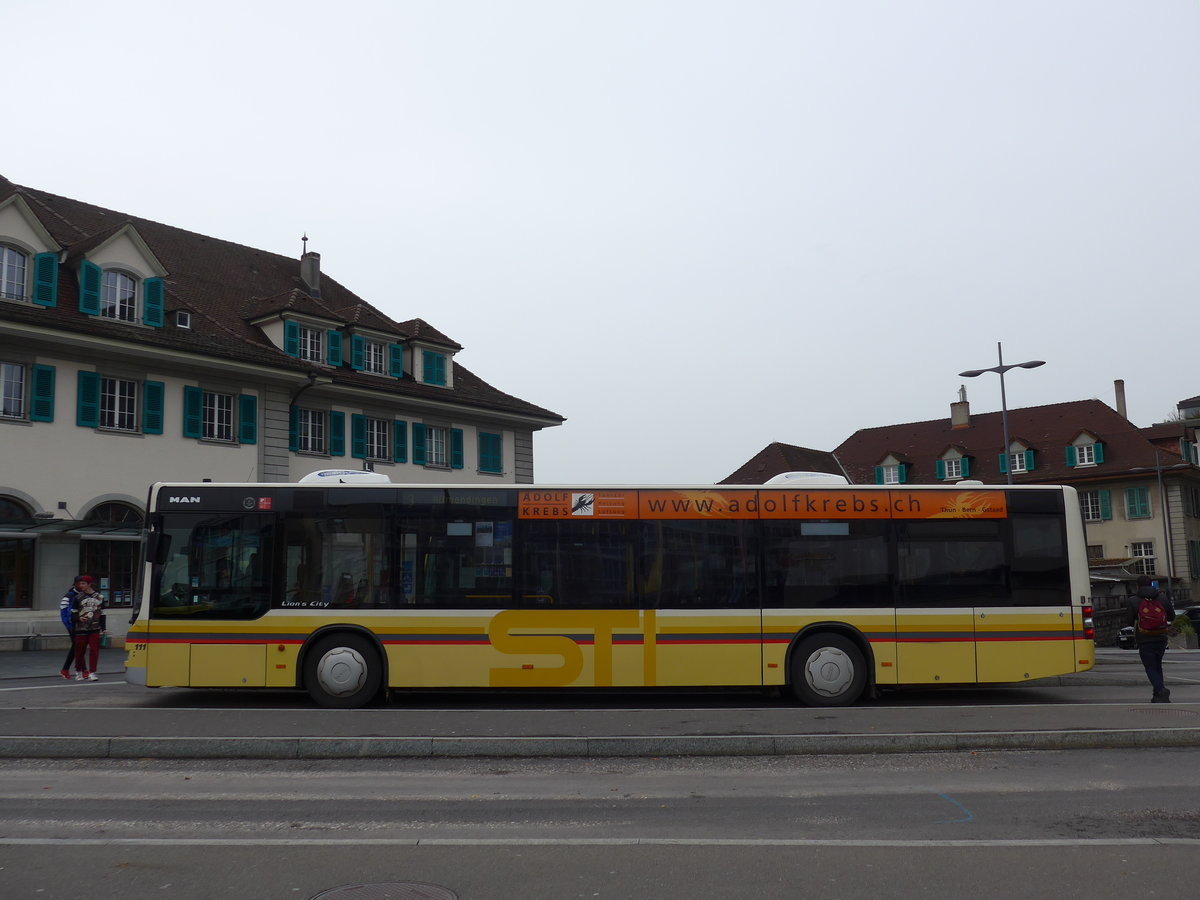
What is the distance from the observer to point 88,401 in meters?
26.6

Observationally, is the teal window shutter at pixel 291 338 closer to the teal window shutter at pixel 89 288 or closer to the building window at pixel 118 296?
the building window at pixel 118 296

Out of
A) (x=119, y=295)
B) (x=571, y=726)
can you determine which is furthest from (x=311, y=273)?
(x=571, y=726)

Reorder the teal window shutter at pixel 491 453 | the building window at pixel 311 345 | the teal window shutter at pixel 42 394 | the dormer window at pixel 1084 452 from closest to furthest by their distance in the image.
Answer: the teal window shutter at pixel 42 394 < the building window at pixel 311 345 < the teal window shutter at pixel 491 453 < the dormer window at pixel 1084 452

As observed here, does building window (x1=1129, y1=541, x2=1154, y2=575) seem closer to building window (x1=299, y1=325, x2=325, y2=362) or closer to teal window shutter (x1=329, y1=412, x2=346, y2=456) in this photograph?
teal window shutter (x1=329, y1=412, x2=346, y2=456)

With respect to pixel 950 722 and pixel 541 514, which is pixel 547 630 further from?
pixel 950 722

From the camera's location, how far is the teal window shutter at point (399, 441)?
35.2m

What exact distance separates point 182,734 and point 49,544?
17.3 meters

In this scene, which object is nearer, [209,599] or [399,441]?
[209,599]

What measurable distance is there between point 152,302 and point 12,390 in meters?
4.68

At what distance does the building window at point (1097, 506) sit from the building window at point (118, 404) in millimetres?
50251

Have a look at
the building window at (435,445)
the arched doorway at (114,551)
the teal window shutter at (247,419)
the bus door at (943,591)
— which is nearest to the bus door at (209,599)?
the bus door at (943,591)

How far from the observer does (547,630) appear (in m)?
13.3

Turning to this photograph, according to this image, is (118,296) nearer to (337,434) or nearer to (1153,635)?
(337,434)

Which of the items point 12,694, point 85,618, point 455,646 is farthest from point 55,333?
point 455,646
